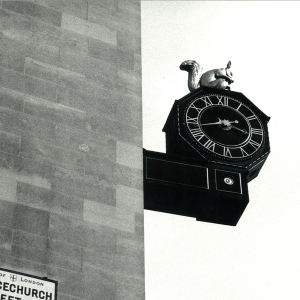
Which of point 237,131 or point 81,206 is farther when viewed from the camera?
point 237,131

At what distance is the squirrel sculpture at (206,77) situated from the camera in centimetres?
2589

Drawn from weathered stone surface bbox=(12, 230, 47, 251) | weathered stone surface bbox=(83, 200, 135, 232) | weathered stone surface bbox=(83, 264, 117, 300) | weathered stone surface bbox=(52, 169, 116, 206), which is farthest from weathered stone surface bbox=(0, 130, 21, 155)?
weathered stone surface bbox=(83, 264, 117, 300)

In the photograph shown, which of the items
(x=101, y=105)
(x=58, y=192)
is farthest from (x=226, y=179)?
(x=58, y=192)

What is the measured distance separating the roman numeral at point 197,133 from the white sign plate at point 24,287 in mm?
6850


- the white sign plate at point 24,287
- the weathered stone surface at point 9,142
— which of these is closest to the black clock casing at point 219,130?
the weathered stone surface at point 9,142

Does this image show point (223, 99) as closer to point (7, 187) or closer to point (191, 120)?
point (191, 120)

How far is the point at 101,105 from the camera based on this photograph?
22172mm

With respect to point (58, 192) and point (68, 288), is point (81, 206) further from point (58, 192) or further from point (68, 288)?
point (68, 288)

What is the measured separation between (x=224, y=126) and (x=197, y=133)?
2.61ft

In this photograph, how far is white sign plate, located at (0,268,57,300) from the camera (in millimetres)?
18250

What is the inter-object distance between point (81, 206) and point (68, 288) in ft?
6.27

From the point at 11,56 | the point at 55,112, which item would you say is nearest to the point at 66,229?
the point at 55,112

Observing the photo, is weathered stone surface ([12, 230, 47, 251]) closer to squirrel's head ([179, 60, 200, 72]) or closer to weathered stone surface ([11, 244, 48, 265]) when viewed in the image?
weathered stone surface ([11, 244, 48, 265])

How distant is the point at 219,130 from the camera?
24.8 m
